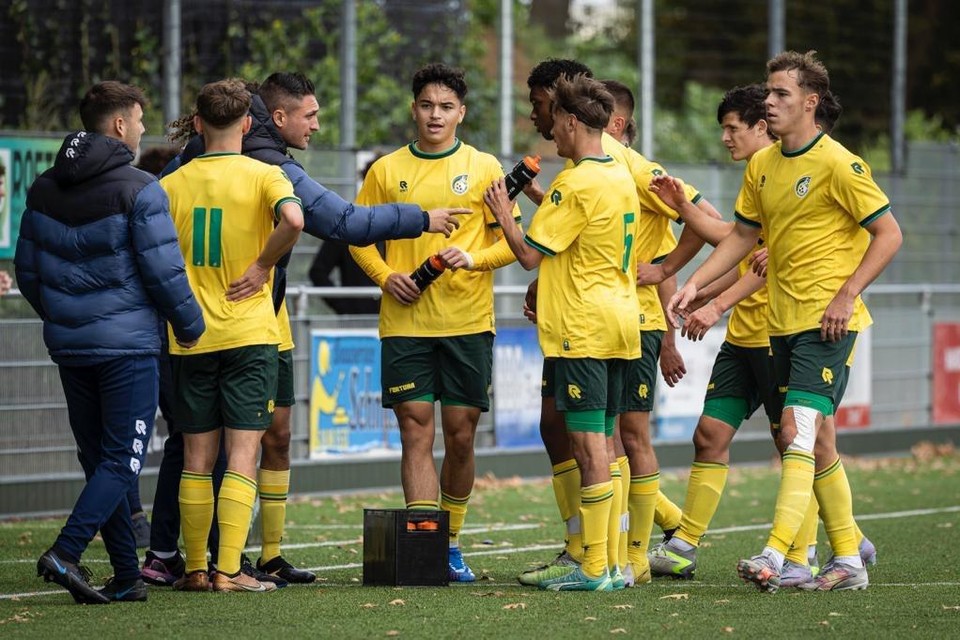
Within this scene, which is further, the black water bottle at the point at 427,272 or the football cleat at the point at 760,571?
the black water bottle at the point at 427,272

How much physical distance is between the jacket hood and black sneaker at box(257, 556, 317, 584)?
213cm

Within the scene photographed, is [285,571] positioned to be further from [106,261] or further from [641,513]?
[106,261]

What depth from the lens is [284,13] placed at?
56.4 feet

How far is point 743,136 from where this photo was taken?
29.4 ft

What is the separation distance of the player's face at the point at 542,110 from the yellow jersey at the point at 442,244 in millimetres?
302

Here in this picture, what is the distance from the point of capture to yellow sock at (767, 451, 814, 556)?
7488mm

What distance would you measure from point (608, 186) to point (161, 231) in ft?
6.53

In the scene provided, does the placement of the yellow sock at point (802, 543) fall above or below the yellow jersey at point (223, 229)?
below

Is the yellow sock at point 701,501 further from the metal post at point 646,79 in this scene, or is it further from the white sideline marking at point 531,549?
the metal post at point 646,79

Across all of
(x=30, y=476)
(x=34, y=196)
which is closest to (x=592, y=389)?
(x=34, y=196)

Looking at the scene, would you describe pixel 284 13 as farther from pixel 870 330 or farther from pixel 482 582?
pixel 482 582

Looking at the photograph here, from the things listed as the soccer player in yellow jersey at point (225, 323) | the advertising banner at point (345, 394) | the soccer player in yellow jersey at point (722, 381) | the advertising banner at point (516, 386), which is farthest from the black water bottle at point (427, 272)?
the advertising banner at point (516, 386)

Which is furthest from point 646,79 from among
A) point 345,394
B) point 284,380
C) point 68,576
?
point 68,576

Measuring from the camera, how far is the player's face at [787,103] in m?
7.77
